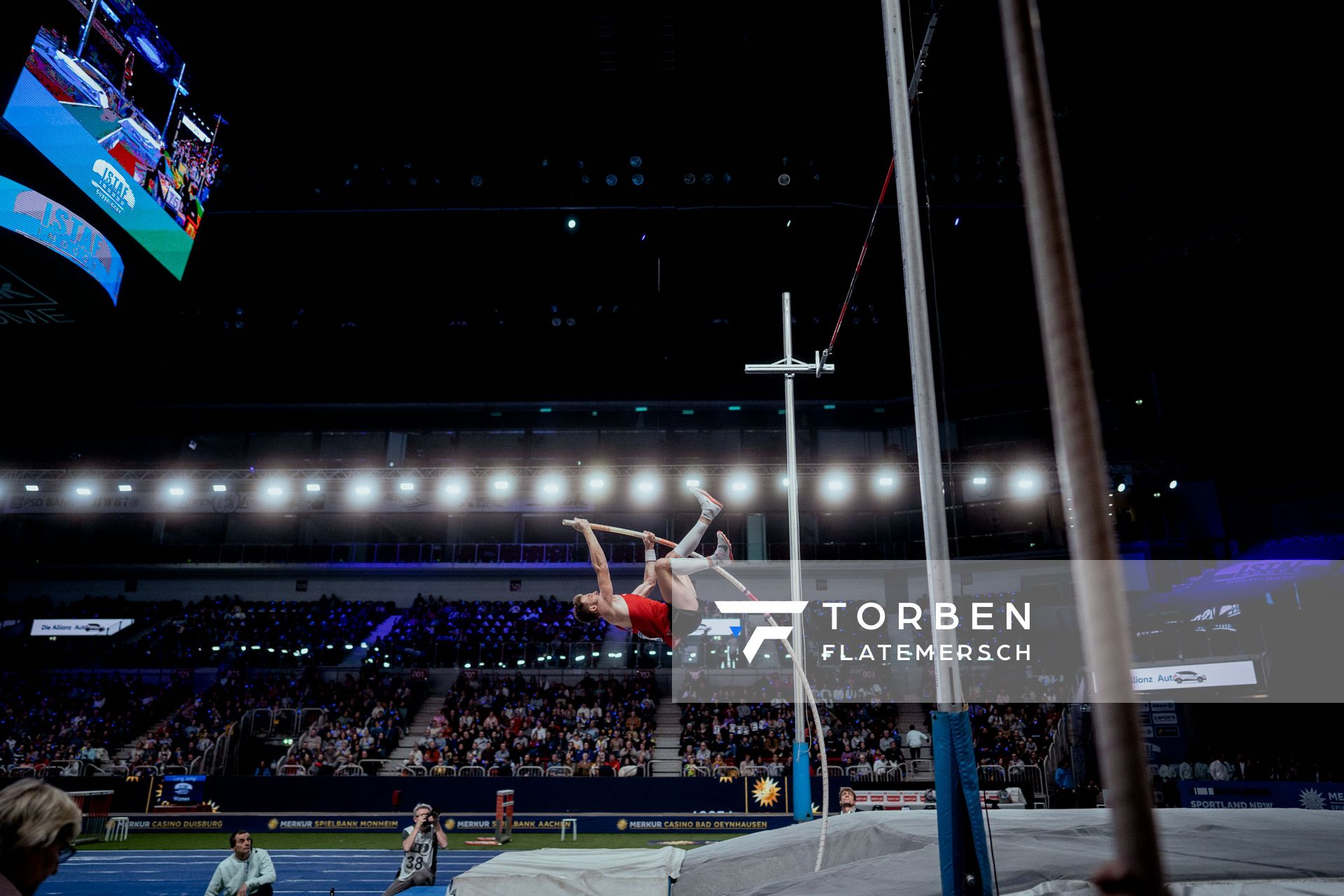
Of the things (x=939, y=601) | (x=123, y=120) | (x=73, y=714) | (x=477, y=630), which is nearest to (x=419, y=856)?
(x=939, y=601)

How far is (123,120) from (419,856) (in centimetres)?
1022

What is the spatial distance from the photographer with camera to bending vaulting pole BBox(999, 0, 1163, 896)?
31.3 feet

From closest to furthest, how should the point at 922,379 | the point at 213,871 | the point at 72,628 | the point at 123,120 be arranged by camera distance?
1. the point at 922,379
2. the point at 123,120
3. the point at 213,871
4. the point at 72,628

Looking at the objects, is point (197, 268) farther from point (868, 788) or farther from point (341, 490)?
point (868, 788)

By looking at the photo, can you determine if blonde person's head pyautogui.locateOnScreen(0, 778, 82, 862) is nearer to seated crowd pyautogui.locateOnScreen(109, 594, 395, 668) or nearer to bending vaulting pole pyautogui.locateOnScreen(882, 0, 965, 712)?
bending vaulting pole pyautogui.locateOnScreen(882, 0, 965, 712)

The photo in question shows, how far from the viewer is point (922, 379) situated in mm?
5562

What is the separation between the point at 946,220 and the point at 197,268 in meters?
17.4

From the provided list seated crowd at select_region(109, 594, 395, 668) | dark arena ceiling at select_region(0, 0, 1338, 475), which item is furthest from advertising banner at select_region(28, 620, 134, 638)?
dark arena ceiling at select_region(0, 0, 1338, 475)

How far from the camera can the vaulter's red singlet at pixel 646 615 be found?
8.15 meters

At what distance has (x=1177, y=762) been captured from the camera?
67.4 ft

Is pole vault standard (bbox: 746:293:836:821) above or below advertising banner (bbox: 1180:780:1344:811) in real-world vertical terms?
above

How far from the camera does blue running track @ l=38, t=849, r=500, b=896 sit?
11484mm

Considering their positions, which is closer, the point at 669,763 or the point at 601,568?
the point at 601,568

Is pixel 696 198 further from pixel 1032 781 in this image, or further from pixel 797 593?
pixel 1032 781
